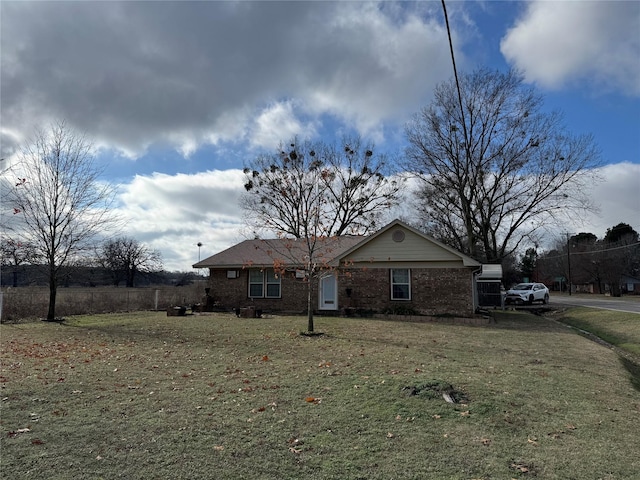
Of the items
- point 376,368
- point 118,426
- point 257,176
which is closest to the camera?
point 118,426

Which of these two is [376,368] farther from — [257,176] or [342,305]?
[257,176]

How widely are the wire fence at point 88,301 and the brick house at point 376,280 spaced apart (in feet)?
14.2

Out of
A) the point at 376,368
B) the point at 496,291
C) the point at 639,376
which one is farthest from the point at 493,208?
the point at 376,368

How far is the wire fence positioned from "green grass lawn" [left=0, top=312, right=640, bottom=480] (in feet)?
33.6

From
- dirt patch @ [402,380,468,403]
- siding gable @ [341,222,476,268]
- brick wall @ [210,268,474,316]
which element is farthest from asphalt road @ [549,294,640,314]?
dirt patch @ [402,380,468,403]

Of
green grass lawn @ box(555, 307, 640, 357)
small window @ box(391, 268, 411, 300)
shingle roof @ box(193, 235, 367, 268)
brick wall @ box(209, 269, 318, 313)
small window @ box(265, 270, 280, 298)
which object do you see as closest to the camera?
green grass lawn @ box(555, 307, 640, 357)

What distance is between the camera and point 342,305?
21.0 metres

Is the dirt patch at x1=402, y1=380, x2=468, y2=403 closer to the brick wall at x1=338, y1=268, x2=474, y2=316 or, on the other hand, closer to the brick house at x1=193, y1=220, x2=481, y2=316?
the brick house at x1=193, y1=220, x2=481, y2=316

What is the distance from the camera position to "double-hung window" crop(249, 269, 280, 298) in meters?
22.6

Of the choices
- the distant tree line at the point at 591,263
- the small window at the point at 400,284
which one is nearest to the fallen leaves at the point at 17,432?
the small window at the point at 400,284

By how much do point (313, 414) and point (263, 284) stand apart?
58.0 ft

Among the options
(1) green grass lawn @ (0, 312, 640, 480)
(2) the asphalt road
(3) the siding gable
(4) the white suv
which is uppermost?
(3) the siding gable

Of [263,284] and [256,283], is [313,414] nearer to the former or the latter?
[263,284]

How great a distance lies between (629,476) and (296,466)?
2996mm
